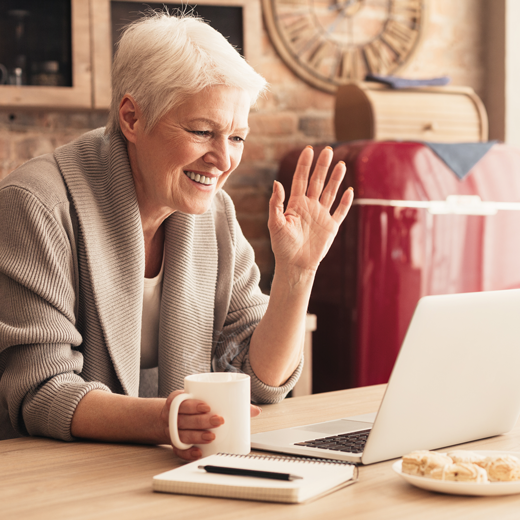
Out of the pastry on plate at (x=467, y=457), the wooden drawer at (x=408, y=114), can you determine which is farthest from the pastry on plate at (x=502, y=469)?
the wooden drawer at (x=408, y=114)

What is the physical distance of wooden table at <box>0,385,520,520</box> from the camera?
0.73 m

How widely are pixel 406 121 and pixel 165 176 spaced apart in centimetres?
182

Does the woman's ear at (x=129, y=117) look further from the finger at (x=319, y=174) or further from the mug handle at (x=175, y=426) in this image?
the mug handle at (x=175, y=426)

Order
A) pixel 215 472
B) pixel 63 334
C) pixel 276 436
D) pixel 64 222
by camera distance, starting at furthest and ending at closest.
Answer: pixel 64 222 < pixel 63 334 < pixel 276 436 < pixel 215 472

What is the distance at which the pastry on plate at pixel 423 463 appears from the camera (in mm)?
790

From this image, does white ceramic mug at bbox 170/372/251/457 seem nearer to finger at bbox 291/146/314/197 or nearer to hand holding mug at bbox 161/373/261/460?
hand holding mug at bbox 161/373/261/460

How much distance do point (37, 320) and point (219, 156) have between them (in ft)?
1.52

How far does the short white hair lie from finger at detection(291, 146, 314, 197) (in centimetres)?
15

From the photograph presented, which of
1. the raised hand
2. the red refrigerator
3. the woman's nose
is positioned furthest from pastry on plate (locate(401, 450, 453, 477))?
the red refrigerator

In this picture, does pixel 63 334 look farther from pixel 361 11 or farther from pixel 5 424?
pixel 361 11

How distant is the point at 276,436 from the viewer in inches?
40.9

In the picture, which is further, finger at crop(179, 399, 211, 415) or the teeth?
the teeth

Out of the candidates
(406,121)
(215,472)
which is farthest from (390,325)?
(215,472)

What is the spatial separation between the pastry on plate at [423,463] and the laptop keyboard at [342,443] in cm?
13
